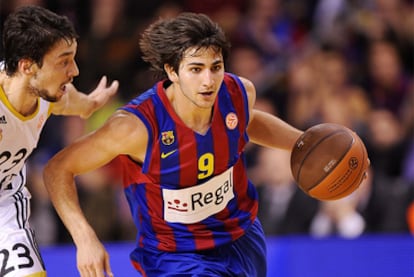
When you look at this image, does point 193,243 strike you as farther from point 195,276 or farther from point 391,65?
point 391,65

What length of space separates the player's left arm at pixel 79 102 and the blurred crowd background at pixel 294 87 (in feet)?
9.24

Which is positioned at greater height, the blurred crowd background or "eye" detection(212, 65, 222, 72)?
"eye" detection(212, 65, 222, 72)

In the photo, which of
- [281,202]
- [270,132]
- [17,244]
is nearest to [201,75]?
[270,132]

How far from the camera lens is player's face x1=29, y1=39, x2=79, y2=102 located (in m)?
4.54

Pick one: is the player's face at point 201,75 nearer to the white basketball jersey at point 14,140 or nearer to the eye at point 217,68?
the eye at point 217,68

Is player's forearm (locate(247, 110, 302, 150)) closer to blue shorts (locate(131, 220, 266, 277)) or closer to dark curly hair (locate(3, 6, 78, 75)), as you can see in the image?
blue shorts (locate(131, 220, 266, 277))

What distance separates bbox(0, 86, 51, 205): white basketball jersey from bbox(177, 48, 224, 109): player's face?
87 centimetres

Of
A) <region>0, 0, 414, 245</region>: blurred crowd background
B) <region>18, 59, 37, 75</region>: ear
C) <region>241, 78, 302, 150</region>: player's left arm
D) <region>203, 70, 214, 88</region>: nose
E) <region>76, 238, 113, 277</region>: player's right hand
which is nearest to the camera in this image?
<region>76, 238, 113, 277</region>: player's right hand

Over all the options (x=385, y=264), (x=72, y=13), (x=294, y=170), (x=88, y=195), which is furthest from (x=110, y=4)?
(x=294, y=170)

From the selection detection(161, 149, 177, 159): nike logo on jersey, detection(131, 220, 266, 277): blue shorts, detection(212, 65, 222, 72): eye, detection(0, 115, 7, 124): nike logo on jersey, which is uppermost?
detection(212, 65, 222, 72): eye

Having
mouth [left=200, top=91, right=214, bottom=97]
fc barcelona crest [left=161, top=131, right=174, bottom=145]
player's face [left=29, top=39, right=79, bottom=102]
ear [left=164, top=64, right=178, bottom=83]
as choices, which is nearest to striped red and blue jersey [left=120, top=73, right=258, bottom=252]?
fc barcelona crest [left=161, top=131, right=174, bottom=145]

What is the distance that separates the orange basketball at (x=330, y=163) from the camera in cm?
489

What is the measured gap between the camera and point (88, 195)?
841 cm

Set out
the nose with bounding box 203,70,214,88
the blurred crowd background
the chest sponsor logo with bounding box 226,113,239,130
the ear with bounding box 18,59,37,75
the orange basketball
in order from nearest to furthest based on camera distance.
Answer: the nose with bounding box 203,70,214,88 → the ear with bounding box 18,59,37,75 → the chest sponsor logo with bounding box 226,113,239,130 → the orange basketball → the blurred crowd background
